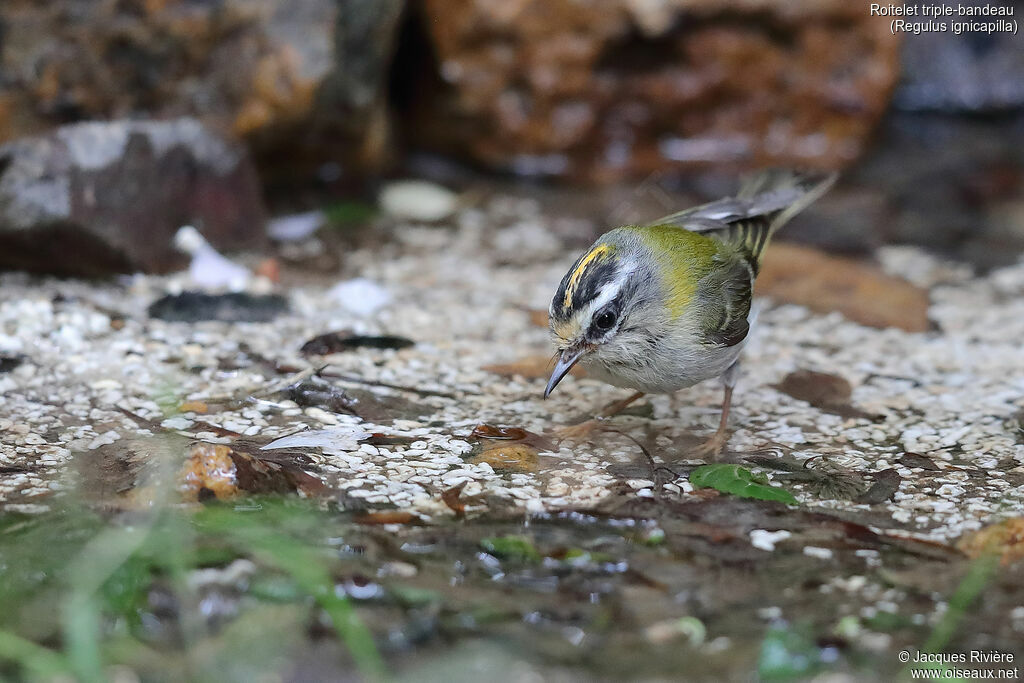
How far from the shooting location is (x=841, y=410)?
4152 mm

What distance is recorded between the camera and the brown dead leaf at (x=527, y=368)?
446 cm

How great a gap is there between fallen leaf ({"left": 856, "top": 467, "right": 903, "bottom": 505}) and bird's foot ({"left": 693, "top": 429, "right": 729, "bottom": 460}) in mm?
527

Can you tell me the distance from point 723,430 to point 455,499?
1.23 meters

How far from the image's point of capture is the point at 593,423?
4.02m

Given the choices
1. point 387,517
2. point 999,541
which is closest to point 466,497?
point 387,517

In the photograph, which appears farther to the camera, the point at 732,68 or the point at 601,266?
the point at 732,68

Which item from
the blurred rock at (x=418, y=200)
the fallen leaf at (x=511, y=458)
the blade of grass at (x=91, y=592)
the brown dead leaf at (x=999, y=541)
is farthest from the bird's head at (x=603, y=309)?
the blurred rock at (x=418, y=200)

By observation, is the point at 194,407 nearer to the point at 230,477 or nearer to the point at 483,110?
the point at 230,477

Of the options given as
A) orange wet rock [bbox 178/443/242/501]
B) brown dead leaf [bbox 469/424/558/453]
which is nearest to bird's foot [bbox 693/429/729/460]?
brown dead leaf [bbox 469/424/558/453]

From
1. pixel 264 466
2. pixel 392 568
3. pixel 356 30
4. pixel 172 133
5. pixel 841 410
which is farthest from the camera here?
pixel 356 30

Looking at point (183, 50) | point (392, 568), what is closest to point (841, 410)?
point (392, 568)

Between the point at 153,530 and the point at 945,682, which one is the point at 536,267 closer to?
the point at 153,530

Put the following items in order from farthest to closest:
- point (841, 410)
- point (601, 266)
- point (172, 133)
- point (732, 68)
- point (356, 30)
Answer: point (732, 68)
point (356, 30)
point (172, 133)
point (841, 410)
point (601, 266)

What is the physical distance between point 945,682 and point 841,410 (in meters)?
1.84
